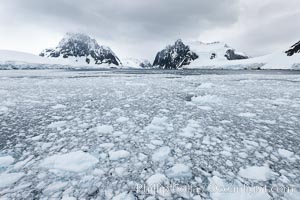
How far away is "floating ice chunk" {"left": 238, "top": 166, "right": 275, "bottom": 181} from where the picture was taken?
2.52 metres

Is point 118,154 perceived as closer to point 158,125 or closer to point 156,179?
point 156,179

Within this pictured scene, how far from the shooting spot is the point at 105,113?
564 centimetres

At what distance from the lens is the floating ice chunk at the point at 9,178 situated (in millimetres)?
2311

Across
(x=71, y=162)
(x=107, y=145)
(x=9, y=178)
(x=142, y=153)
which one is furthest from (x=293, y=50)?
(x=9, y=178)

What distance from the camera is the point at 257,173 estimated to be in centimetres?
260

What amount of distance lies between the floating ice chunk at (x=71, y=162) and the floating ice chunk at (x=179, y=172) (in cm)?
107

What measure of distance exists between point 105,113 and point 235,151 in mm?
3604

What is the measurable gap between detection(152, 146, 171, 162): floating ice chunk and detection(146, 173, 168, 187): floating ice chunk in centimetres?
42

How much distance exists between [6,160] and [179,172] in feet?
8.05

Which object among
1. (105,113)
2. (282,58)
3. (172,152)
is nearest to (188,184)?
(172,152)

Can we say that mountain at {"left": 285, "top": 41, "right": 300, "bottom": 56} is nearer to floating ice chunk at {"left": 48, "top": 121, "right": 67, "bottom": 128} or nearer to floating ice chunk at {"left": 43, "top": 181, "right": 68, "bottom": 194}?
floating ice chunk at {"left": 48, "top": 121, "right": 67, "bottom": 128}

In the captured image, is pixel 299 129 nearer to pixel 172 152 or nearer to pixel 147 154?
pixel 172 152

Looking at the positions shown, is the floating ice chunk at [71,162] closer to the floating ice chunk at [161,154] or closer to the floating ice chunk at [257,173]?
the floating ice chunk at [161,154]

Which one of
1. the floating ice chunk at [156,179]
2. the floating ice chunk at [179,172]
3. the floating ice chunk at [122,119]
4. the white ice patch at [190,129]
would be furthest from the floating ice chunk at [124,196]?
the floating ice chunk at [122,119]
